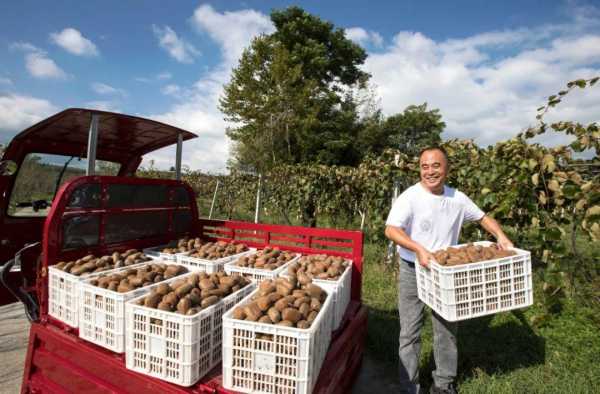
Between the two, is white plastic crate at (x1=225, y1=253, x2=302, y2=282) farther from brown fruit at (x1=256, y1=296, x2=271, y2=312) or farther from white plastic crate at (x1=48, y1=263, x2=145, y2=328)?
white plastic crate at (x1=48, y1=263, x2=145, y2=328)

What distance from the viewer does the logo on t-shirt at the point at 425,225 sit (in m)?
2.71

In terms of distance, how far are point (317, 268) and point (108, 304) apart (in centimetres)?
155

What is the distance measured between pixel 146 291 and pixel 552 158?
133 inches

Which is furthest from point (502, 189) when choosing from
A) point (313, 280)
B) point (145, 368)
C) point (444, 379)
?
point (145, 368)

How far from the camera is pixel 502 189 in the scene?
374cm

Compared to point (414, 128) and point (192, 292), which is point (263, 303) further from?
point (414, 128)

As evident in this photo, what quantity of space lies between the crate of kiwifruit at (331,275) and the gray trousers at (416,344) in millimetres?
516

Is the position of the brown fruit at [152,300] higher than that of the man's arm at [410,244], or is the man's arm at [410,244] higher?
the man's arm at [410,244]

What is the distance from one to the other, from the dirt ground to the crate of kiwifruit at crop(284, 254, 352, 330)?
774mm

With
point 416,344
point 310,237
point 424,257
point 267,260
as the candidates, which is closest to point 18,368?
point 267,260

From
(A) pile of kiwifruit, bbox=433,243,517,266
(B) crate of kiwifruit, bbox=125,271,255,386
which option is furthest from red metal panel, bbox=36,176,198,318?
(A) pile of kiwifruit, bbox=433,243,517,266

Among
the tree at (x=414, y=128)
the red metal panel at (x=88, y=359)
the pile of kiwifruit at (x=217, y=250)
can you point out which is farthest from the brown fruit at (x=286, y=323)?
the tree at (x=414, y=128)

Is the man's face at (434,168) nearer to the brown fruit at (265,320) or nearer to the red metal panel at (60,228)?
the brown fruit at (265,320)

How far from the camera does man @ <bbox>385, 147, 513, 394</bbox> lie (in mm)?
2658
